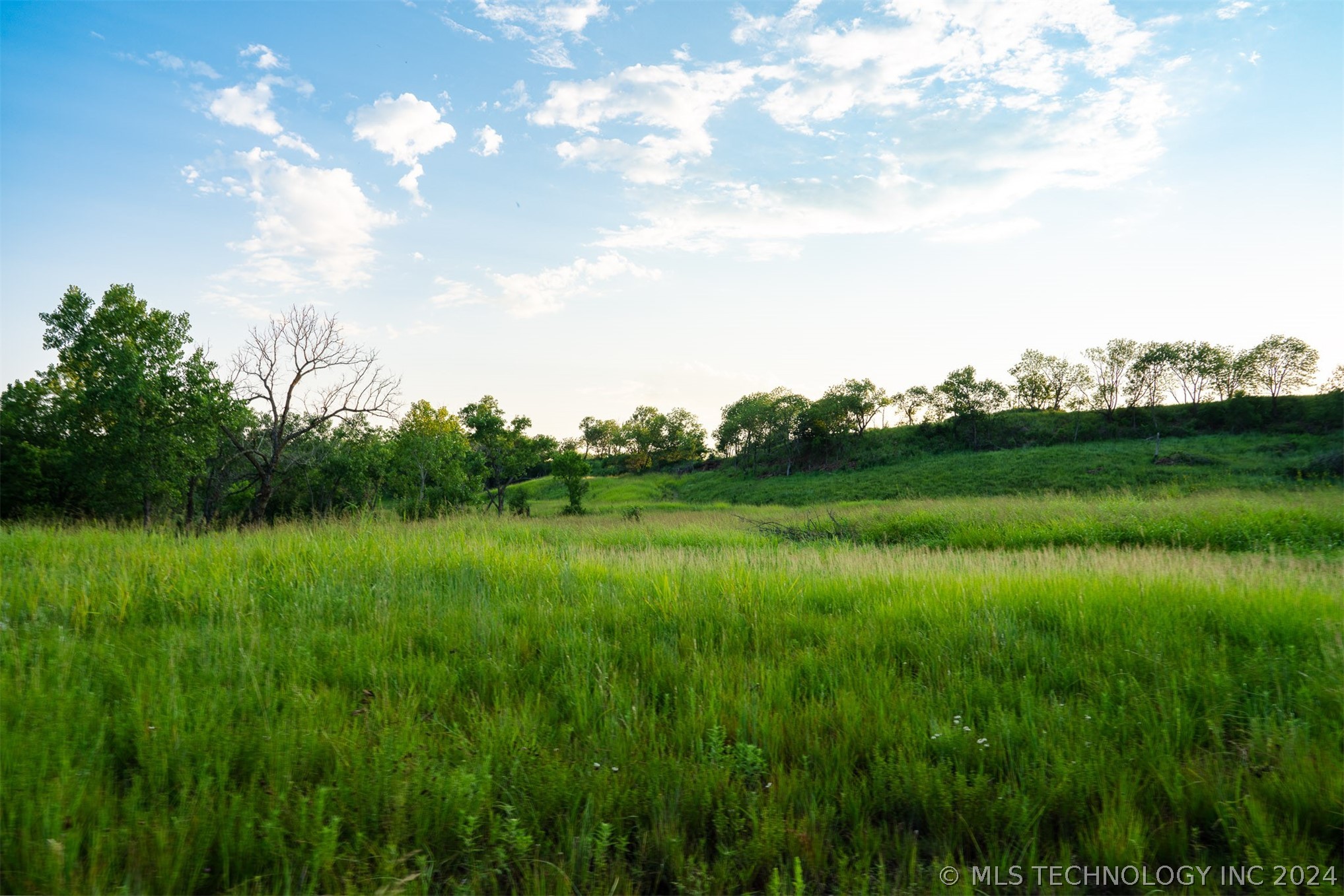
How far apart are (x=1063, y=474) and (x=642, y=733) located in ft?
166

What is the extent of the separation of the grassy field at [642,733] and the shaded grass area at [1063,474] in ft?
103

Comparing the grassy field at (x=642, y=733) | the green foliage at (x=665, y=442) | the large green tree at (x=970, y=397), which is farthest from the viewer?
the green foliage at (x=665, y=442)

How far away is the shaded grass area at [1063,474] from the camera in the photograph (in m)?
35.4

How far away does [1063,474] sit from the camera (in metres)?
43.4

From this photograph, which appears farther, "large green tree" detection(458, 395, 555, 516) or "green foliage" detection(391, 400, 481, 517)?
"large green tree" detection(458, 395, 555, 516)

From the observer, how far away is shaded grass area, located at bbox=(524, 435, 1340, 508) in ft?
116

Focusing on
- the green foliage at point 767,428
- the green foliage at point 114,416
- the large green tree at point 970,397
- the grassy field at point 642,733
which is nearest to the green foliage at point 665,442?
the green foliage at point 767,428

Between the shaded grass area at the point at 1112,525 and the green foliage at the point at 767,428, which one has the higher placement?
the green foliage at the point at 767,428

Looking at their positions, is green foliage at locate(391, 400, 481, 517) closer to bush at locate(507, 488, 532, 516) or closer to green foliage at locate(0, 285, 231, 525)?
bush at locate(507, 488, 532, 516)

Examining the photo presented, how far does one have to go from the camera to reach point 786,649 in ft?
14.1

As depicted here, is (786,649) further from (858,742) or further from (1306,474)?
(1306,474)

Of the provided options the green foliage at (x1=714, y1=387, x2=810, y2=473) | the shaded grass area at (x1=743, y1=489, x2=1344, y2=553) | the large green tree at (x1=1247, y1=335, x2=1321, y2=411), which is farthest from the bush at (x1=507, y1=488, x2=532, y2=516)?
the large green tree at (x1=1247, y1=335, x2=1321, y2=411)

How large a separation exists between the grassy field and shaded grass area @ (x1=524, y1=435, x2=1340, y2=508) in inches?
1236

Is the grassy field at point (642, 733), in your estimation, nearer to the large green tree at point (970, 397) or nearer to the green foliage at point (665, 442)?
the large green tree at point (970, 397)
